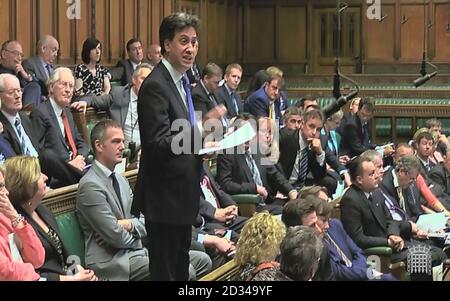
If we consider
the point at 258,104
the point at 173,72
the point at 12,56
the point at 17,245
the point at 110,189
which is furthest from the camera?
the point at 258,104

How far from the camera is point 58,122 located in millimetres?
5418

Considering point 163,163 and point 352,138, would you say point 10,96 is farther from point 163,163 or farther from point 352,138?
point 352,138

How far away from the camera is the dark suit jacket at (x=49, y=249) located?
351cm

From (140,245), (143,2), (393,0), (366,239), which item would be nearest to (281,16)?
(393,0)

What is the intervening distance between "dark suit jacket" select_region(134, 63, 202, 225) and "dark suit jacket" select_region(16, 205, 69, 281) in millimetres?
607

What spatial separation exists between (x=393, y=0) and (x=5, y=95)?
1072cm

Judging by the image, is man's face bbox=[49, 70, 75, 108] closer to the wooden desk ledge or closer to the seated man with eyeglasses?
the seated man with eyeglasses

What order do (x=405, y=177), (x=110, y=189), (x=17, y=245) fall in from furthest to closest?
(x=405, y=177), (x=110, y=189), (x=17, y=245)

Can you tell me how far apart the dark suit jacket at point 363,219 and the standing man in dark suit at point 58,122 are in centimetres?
157

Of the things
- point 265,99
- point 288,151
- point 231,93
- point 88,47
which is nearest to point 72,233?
point 288,151

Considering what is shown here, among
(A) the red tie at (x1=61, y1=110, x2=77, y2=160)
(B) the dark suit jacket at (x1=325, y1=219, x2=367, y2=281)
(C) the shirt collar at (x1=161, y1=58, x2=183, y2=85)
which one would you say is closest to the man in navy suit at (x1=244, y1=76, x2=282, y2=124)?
(A) the red tie at (x1=61, y1=110, x2=77, y2=160)

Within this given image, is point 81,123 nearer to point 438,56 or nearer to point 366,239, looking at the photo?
point 366,239

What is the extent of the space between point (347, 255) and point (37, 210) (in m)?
1.74

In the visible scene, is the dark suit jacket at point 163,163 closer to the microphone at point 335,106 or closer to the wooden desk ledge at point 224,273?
the wooden desk ledge at point 224,273
